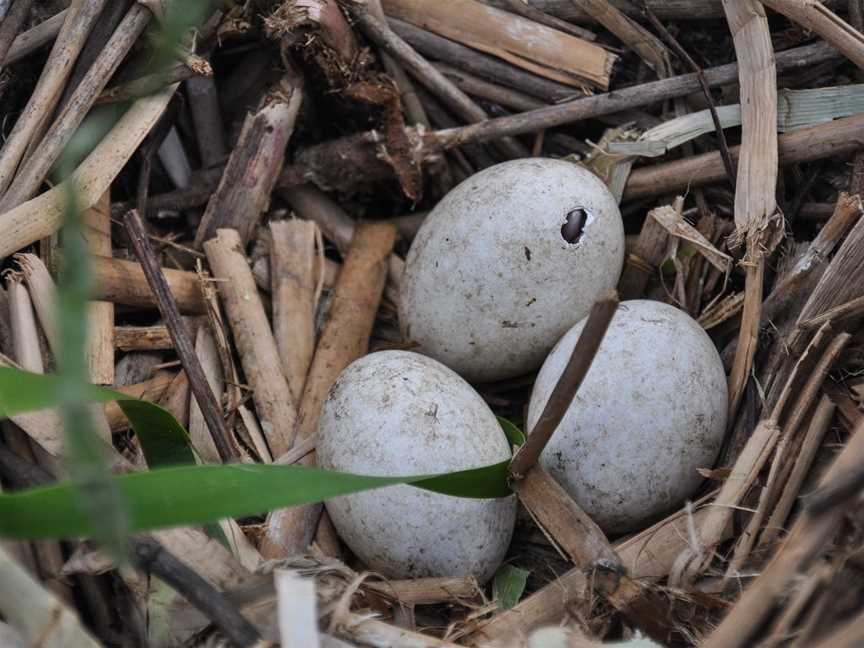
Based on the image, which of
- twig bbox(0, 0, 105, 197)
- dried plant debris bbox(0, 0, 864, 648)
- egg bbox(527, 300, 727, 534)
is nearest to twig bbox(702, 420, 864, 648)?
dried plant debris bbox(0, 0, 864, 648)

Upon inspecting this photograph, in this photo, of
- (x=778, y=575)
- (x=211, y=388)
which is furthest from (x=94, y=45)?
(x=778, y=575)

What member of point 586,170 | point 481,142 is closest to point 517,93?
point 481,142

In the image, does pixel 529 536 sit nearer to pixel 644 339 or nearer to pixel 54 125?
pixel 644 339

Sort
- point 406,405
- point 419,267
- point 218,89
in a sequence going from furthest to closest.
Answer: point 218,89 → point 419,267 → point 406,405

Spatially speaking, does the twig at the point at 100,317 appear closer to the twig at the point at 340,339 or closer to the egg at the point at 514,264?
the twig at the point at 340,339

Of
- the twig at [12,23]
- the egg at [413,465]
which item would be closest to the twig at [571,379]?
the egg at [413,465]
